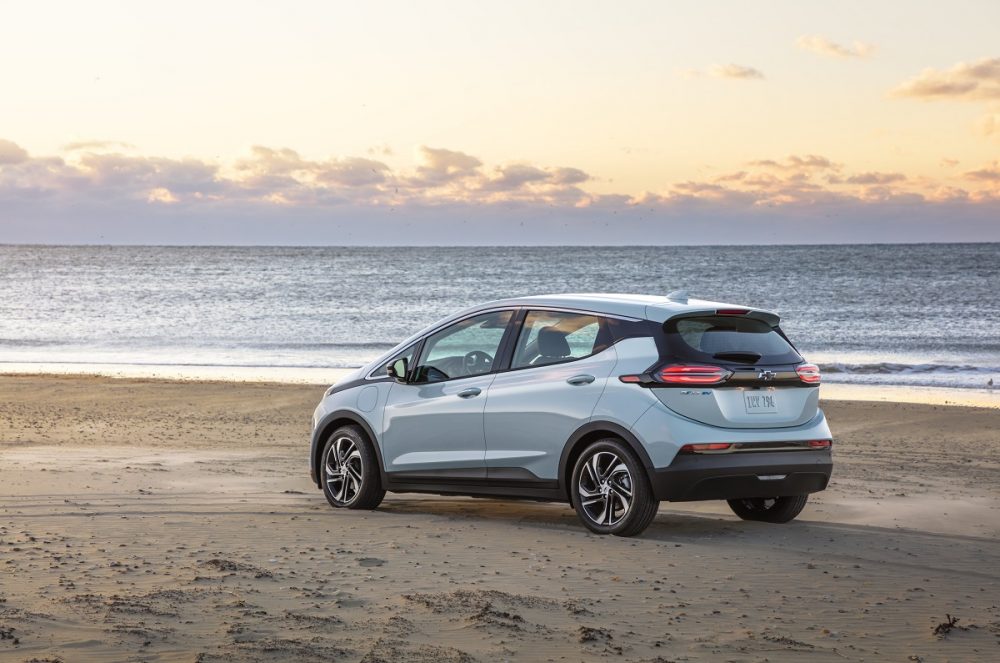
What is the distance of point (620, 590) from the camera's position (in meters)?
6.58

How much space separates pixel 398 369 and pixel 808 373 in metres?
3.00

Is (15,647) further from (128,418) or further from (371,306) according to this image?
(371,306)

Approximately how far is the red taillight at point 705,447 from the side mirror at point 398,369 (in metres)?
2.46

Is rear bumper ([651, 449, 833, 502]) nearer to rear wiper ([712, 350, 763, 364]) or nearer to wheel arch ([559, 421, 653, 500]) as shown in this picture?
wheel arch ([559, 421, 653, 500])

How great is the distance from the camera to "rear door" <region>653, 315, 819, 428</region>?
313 inches

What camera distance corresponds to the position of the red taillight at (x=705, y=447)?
25.8ft

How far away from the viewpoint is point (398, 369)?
946 cm

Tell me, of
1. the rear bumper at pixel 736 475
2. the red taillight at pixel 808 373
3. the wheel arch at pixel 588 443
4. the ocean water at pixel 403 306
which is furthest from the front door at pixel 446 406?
the ocean water at pixel 403 306

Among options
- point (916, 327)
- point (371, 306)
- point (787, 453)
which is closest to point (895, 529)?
point (787, 453)

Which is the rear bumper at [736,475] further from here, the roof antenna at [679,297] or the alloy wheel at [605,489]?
the roof antenna at [679,297]

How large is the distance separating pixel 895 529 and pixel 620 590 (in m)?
3.20

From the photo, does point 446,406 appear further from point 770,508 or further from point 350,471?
point 770,508

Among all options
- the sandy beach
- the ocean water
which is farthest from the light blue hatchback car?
the ocean water

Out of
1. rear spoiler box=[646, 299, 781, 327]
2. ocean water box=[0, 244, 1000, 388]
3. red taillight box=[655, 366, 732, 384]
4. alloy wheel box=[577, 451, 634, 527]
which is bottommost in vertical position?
ocean water box=[0, 244, 1000, 388]
